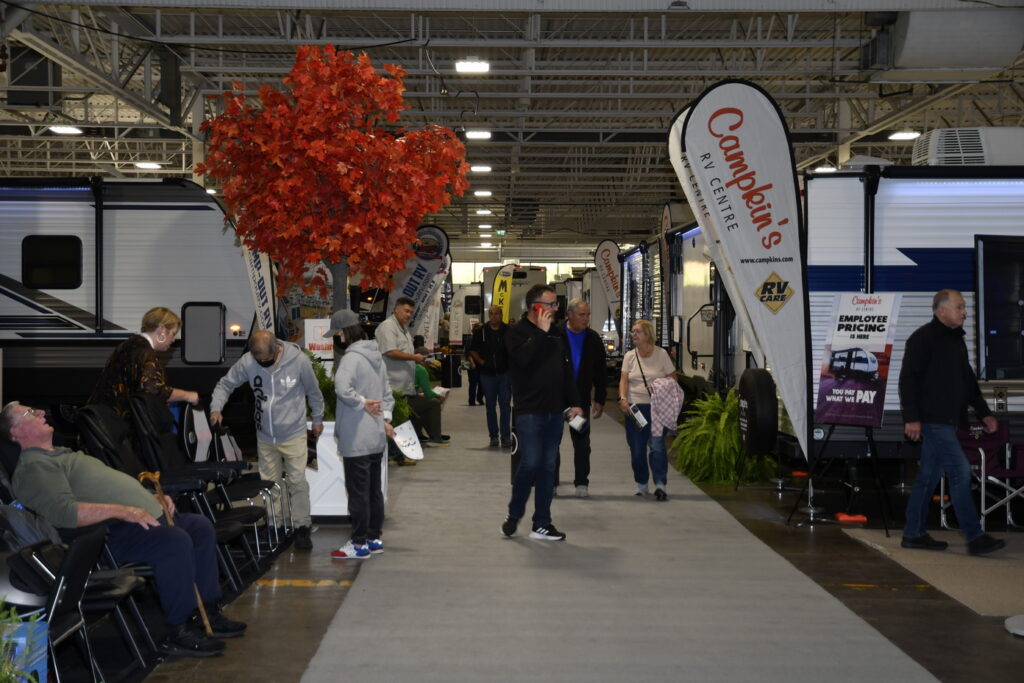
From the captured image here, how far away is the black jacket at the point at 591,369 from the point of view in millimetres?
9695

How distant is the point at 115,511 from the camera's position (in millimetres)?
5164

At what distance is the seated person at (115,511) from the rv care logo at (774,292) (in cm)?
471

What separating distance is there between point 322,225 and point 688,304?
22.4 ft

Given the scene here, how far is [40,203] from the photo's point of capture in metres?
12.6

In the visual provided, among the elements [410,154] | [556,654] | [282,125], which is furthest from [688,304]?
[556,654]

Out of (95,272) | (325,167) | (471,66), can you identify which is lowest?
(95,272)

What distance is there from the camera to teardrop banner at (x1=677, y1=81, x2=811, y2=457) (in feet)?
27.6

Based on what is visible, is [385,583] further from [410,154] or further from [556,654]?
[410,154]

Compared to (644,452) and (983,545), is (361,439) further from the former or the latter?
(983,545)

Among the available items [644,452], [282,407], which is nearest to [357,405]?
[282,407]

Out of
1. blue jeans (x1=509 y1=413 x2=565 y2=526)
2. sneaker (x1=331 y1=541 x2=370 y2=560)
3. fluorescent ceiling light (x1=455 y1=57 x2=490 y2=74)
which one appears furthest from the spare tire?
fluorescent ceiling light (x1=455 y1=57 x2=490 y2=74)

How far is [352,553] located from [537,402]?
1624mm

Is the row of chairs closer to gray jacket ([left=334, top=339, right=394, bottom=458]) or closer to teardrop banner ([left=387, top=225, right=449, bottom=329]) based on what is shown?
gray jacket ([left=334, top=339, right=394, bottom=458])

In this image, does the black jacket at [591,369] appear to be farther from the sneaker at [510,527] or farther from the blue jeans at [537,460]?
the sneaker at [510,527]
